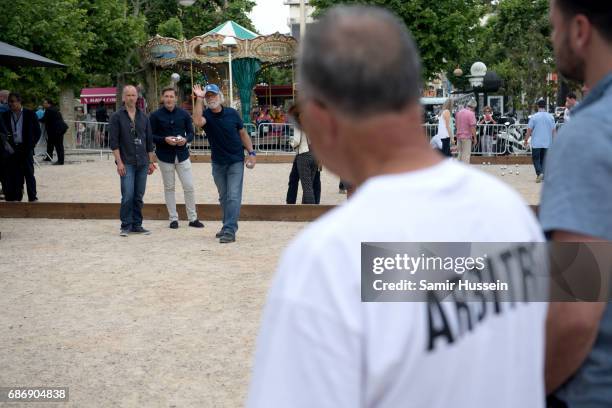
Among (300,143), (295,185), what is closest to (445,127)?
(295,185)

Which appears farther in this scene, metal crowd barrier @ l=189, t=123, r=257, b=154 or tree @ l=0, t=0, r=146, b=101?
metal crowd barrier @ l=189, t=123, r=257, b=154

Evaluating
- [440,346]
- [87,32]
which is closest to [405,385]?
[440,346]

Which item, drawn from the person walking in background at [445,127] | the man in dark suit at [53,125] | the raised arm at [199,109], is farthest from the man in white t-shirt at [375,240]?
the man in dark suit at [53,125]

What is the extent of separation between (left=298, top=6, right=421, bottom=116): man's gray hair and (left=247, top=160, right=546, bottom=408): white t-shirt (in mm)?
137

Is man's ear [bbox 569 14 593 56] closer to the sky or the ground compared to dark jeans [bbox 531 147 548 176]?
closer to the sky

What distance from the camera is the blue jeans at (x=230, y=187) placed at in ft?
31.2

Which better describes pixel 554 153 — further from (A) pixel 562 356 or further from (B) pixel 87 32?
(B) pixel 87 32

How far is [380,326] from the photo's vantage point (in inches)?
49.8

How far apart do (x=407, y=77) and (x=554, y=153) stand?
501 millimetres

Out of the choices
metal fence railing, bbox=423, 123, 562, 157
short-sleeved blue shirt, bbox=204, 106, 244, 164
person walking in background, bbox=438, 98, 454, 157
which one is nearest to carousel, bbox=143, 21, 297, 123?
metal fence railing, bbox=423, 123, 562, 157

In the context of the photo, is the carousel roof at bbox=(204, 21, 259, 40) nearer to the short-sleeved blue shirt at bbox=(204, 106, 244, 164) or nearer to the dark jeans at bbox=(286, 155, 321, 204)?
the dark jeans at bbox=(286, 155, 321, 204)

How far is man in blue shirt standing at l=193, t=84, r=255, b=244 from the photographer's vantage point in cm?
944

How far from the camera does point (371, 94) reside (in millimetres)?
1328

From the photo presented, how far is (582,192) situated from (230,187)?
8.04m
